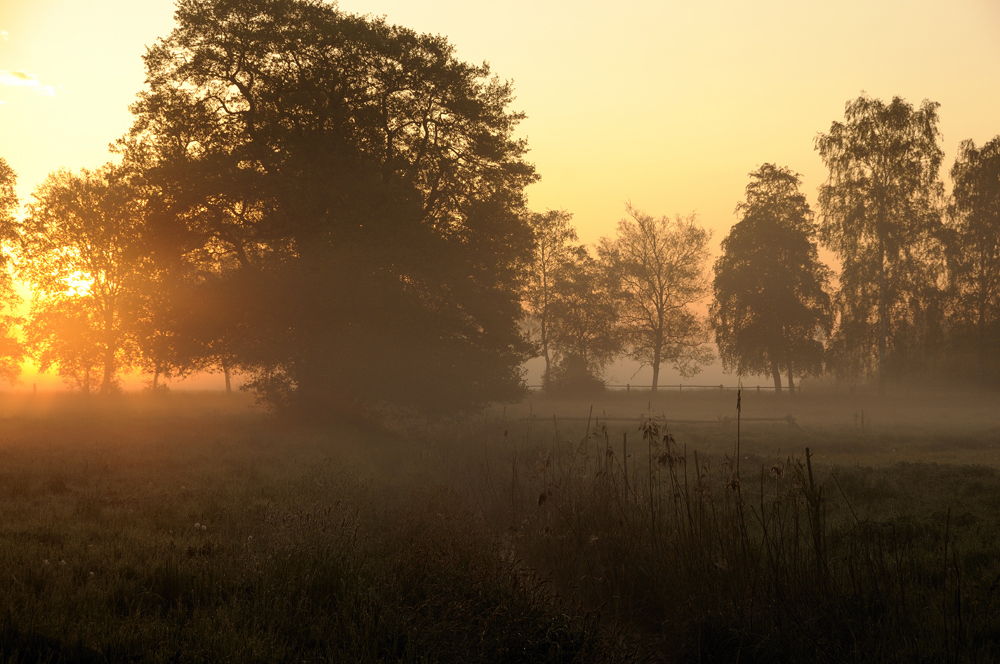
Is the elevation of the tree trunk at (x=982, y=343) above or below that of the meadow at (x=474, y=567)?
above

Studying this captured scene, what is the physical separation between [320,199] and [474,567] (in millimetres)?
14987

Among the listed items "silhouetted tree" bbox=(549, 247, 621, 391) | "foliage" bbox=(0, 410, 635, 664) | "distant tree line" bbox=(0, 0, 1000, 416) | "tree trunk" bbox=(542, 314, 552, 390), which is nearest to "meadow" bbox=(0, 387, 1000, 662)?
"foliage" bbox=(0, 410, 635, 664)

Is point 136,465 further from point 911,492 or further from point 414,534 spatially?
point 911,492

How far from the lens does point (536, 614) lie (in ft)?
20.2

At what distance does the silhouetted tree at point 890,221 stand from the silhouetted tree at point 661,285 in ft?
36.0

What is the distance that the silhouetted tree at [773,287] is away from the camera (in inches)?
1596

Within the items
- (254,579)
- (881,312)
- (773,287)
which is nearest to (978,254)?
(881,312)

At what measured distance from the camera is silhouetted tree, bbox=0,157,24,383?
104ft

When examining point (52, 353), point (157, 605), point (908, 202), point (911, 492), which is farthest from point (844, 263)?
point (52, 353)

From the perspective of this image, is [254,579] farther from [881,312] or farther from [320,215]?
[881,312]

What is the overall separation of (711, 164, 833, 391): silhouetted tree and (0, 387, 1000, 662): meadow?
28246 mm

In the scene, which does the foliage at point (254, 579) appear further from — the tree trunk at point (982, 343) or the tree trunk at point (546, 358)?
the tree trunk at point (982, 343)

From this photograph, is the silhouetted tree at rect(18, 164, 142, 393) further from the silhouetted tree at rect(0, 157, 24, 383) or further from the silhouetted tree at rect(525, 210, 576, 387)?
the silhouetted tree at rect(525, 210, 576, 387)

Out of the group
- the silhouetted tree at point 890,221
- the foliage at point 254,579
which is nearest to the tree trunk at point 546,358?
the silhouetted tree at point 890,221
